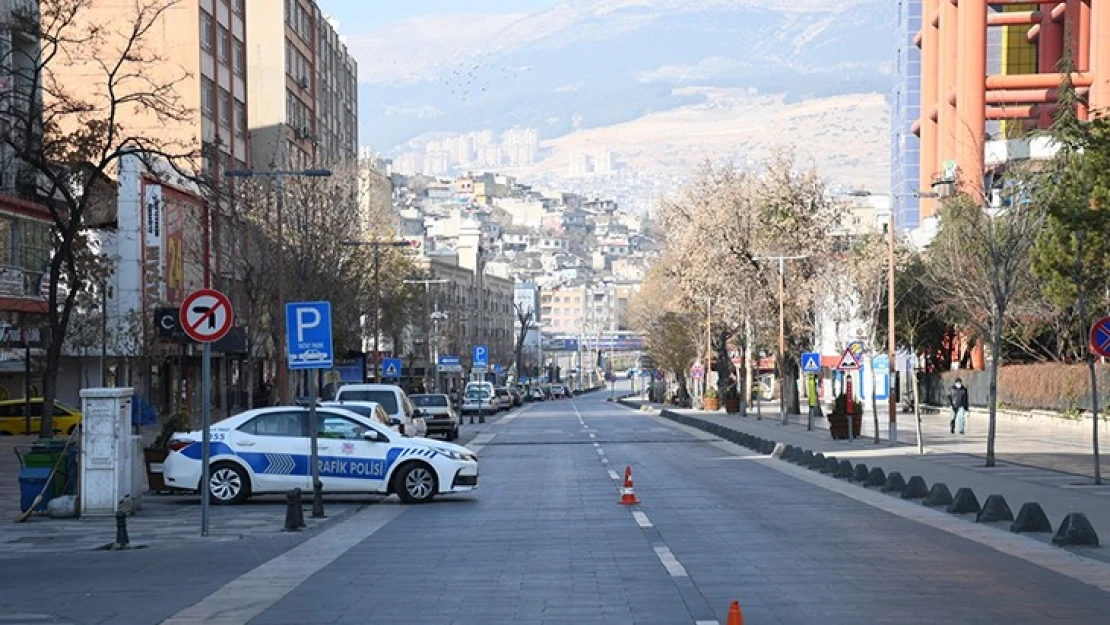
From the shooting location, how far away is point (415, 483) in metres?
25.8

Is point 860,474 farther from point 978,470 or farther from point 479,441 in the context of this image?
point 479,441

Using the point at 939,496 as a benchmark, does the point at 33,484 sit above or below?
above

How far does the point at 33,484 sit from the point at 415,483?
5.77 m

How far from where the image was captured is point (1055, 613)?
1262 cm

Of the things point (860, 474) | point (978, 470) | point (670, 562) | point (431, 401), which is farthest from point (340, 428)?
point (431, 401)

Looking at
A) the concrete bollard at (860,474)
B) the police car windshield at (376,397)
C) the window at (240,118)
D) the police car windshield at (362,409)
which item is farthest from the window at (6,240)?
the window at (240,118)

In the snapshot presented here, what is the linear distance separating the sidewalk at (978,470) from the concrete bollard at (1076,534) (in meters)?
0.62

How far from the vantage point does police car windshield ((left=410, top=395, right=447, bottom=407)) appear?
55125 millimetres

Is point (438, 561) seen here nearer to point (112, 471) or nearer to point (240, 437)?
point (112, 471)

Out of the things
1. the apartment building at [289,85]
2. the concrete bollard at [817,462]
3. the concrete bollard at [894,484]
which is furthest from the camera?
the apartment building at [289,85]

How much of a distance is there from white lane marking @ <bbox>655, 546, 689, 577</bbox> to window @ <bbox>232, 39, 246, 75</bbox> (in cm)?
6961

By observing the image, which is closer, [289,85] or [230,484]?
[230,484]

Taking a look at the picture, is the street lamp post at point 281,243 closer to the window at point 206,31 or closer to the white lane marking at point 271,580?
the white lane marking at point 271,580

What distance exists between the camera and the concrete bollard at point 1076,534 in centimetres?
1795
